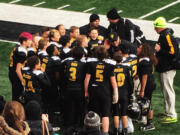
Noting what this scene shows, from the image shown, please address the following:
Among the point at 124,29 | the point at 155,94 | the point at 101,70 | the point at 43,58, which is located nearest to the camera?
the point at 101,70

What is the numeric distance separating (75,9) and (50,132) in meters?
12.7

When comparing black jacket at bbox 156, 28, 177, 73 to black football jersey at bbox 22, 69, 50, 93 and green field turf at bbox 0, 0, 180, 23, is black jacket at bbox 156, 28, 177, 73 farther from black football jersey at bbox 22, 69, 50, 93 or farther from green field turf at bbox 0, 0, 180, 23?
green field turf at bbox 0, 0, 180, 23

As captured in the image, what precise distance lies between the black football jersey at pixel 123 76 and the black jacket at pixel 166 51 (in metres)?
1.21

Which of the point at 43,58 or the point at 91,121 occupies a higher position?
the point at 43,58

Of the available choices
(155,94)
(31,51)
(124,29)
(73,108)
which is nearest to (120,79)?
(73,108)

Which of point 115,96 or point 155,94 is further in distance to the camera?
point 155,94

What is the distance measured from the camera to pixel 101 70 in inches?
371

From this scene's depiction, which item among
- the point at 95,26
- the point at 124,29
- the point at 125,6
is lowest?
the point at 124,29

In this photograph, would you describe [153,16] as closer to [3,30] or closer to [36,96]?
[3,30]

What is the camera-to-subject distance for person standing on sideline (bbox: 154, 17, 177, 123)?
34.3 ft

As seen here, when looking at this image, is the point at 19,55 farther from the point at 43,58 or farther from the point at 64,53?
the point at 64,53

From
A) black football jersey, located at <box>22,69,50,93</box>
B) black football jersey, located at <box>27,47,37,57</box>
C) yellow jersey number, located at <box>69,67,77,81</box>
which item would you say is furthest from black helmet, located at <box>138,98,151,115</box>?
black football jersey, located at <box>27,47,37,57</box>

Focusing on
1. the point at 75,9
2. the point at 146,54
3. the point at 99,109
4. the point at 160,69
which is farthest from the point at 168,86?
the point at 75,9

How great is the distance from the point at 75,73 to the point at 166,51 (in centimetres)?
212
